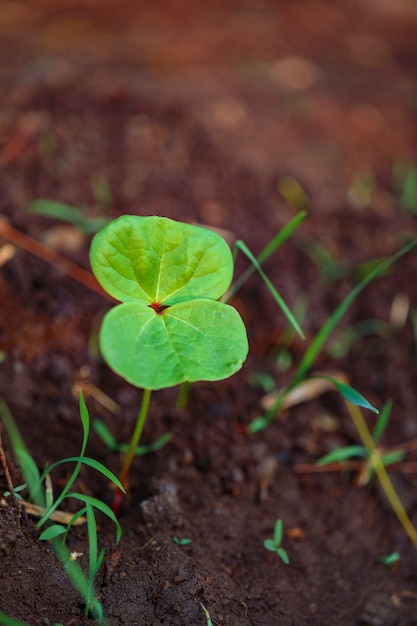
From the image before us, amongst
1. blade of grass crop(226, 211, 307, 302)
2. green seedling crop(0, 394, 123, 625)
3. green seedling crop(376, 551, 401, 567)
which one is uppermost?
blade of grass crop(226, 211, 307, 302)

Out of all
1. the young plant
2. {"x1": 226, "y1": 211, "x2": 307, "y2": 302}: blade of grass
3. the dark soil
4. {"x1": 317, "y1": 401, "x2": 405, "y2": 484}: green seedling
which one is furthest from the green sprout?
{"x1": 226, "y1": 211, "x2": 307, "y2": 302}: blade of grass

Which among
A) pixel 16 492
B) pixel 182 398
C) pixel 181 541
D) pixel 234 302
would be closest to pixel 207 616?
pixel 181 541

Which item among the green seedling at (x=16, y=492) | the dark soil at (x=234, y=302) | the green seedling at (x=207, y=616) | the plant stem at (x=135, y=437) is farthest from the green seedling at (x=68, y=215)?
the green seedling at (x=207, y=616)

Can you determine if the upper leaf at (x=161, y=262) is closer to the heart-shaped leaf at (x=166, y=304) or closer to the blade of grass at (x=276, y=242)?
the heart-shaped leaf at (x=166, y=304)

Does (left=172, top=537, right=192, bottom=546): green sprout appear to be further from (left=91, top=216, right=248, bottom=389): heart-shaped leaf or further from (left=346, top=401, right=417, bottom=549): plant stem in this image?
(left=346, top=401, right=417, bottom=549): plant stem

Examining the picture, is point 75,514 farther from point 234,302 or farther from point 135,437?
point 234,302

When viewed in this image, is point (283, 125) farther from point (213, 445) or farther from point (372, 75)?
point (213, 445)
